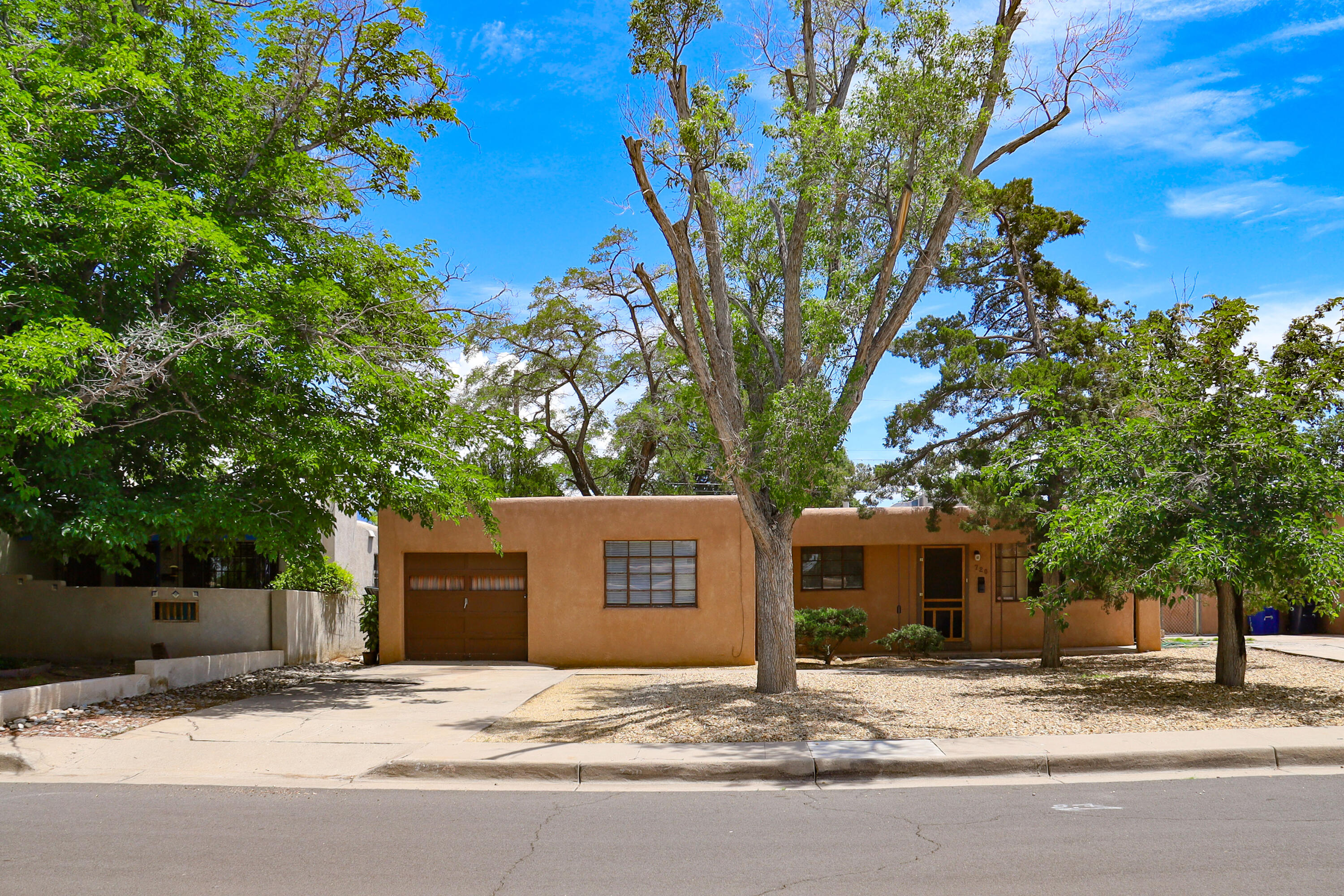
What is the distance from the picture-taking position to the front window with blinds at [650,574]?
17.0 meters

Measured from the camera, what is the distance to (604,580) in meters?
17.0

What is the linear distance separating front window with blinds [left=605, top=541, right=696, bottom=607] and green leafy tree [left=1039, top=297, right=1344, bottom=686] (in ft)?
21.3

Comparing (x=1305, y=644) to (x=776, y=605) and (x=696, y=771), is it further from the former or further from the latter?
(x=696, y=771)

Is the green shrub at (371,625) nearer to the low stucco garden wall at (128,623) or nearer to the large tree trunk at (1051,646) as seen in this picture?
the low stucco garden wall at (128,623)

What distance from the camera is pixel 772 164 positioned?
12.7 meters

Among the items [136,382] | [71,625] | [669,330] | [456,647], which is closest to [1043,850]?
[669,330]

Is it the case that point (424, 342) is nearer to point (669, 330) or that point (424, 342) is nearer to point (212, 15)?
point (669, 330)

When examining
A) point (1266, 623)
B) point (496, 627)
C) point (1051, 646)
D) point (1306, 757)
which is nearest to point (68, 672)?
point (496, 627)

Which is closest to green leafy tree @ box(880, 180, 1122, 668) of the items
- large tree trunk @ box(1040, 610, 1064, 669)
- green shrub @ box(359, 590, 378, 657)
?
large tree trunk @ box(1040, 610, 1064, 669)

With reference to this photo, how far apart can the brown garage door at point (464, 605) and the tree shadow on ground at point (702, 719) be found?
4.44 metres

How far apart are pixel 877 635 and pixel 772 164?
11.1m

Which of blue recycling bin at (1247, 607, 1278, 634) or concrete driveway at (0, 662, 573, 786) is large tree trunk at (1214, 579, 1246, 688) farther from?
blue recycling bin at (1247, 607, 1278, 634)

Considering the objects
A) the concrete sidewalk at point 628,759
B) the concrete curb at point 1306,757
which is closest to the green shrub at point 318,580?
the concrete sidewalk at point 628,759

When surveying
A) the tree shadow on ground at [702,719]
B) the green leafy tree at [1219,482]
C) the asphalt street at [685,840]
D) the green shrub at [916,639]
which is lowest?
the green shrub at [916,639]
